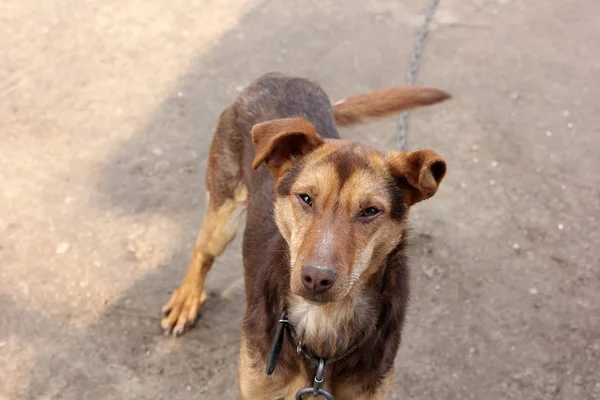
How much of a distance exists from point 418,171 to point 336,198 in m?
0.35

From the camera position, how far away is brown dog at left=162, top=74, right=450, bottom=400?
2650 millimetres

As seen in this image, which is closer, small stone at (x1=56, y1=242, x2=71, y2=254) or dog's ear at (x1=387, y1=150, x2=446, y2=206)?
dog's ear at (x1=387, y1=150, x2=446, y2=206)

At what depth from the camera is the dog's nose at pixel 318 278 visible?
2.52 meters

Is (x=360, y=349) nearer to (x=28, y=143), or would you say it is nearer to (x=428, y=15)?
(x=28, y=143)

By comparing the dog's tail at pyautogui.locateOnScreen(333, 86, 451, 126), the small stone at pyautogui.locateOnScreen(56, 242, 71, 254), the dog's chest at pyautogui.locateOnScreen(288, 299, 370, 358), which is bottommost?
the small stone at pyautogui.locateOnScreen(56, 242, 71, 254)

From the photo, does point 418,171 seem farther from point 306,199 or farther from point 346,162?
point 306,199

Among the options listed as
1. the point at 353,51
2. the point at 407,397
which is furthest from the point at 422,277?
the point at 353,51

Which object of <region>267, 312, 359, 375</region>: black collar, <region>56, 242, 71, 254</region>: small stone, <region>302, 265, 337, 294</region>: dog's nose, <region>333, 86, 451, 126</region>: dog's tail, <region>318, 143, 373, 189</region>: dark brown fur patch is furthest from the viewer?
<region>56, 242, 71, 254</region>: small stone

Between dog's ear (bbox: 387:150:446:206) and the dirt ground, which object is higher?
dog's ear (bbox: 387:150:446:206)

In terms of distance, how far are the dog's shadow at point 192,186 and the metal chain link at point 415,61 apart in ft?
0.32

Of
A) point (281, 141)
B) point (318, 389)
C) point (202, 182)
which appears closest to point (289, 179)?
point (281, 141)

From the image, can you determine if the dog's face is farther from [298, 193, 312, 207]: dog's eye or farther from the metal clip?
the metal clip

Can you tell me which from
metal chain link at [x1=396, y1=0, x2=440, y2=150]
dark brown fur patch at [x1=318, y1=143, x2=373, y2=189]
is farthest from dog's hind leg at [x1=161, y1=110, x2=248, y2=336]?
metal chain link at [x1=396, y1=0, x2=440, y2=150]

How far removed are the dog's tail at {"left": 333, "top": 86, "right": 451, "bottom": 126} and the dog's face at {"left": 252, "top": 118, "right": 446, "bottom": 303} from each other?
3.63ft
